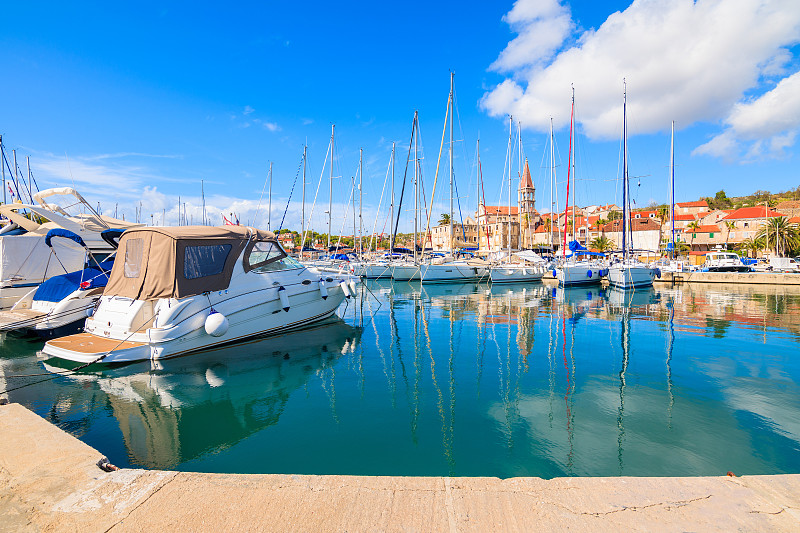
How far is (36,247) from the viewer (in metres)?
14.6

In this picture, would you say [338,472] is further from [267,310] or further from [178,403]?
[267,310]

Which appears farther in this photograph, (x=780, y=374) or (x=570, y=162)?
(x=570, y=162)

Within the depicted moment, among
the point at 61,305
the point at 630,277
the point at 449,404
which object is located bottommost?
the point at 449,404

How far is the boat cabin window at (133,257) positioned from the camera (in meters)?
9.74

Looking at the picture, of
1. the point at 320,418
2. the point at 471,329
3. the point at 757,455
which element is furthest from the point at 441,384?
the point at 471,329

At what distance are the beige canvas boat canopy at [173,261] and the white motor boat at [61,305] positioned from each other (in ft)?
5.56

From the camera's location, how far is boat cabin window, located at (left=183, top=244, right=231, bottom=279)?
31.0 feet

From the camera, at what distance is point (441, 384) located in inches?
318

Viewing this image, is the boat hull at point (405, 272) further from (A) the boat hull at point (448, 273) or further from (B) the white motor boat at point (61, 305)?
(B) the white motor boat at point (61, 305)

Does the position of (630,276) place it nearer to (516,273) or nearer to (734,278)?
(516,273)

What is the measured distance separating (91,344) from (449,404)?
7884mm

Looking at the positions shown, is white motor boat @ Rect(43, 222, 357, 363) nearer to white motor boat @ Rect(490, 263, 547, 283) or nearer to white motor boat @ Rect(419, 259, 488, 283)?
white motor boat @ Rect(419, 259, 488, 283)

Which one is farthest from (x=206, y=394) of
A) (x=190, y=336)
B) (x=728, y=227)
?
(x=728, y=227)

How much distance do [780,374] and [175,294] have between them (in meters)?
13.7
